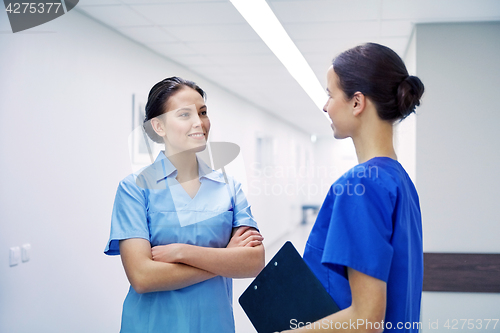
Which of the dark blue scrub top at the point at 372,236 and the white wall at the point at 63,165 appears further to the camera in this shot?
the white wall at the point at 63,165

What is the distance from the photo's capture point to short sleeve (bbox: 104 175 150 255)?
4.58 feet

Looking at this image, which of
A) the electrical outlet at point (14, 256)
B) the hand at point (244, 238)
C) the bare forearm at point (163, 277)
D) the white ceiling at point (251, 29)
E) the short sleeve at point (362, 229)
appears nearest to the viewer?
the short sleeve at point (362, 229)

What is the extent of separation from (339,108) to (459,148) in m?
2.44

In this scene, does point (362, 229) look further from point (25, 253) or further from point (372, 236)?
point (25, 253)

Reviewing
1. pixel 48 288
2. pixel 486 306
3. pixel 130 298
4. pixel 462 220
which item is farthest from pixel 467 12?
pixel 48 288

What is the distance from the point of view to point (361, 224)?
0.85m

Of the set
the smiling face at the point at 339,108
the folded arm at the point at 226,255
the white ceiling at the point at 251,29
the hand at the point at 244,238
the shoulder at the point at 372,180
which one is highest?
the white ceiling at the point at 251,29

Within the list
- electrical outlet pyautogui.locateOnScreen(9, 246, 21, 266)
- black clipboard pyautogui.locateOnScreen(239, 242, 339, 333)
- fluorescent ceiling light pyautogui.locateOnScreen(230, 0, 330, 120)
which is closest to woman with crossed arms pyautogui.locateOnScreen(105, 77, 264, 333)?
black clipboard pyautogui.locateOnScreen(239, 242, 339, 333)

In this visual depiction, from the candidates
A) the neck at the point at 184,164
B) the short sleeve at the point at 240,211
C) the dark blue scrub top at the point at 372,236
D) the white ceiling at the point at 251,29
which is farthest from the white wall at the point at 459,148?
the dark blue scrub top at the point at 372,236

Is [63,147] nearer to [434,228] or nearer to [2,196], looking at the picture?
[2,196]

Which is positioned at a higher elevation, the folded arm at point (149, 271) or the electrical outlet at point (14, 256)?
the folded arm at point (149, 271)

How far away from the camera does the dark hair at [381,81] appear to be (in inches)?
36.8

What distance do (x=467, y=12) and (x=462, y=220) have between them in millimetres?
1477

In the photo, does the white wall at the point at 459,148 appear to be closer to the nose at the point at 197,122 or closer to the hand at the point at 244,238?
the hand at the point at 244,238
